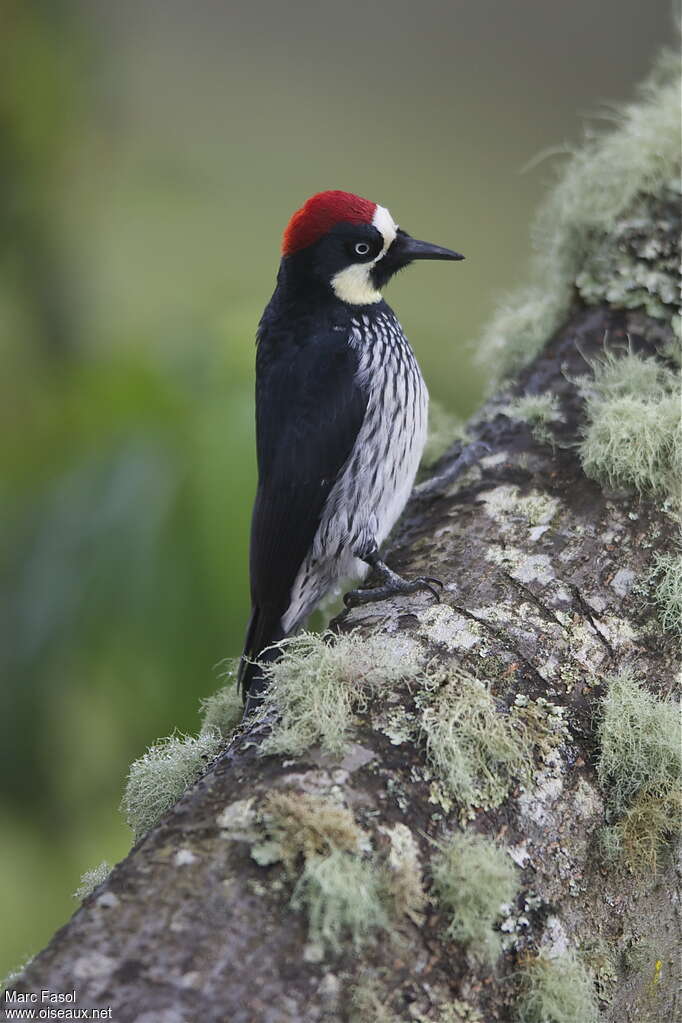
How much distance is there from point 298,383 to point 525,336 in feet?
1.77

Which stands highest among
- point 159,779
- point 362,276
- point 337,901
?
point 362,276

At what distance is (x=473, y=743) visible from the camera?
123 centimetres

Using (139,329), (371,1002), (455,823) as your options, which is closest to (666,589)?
(455,823)

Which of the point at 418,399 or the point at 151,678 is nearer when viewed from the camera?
the point at 151,678

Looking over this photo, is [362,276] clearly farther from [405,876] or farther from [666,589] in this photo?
[405,876]

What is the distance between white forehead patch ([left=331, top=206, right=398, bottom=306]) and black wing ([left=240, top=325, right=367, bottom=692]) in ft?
0.43

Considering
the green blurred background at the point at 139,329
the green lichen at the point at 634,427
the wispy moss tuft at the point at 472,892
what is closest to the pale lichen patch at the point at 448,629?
the wispy moss tuft at the point at 472,892

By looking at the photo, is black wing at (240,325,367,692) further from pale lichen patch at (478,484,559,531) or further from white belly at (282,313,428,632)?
pale lichen patch at (478,484,559,531)

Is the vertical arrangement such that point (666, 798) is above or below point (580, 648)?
below

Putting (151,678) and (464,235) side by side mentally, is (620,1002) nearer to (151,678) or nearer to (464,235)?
(151,678)

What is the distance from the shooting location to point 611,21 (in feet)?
15.0

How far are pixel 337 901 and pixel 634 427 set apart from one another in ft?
3.55

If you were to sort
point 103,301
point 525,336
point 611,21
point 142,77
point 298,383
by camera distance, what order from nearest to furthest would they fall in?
point 298,383 < point 525,336 < point 103,301 < point 142,77 < point 611,21

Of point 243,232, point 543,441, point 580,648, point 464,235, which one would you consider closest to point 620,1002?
point 580,648
